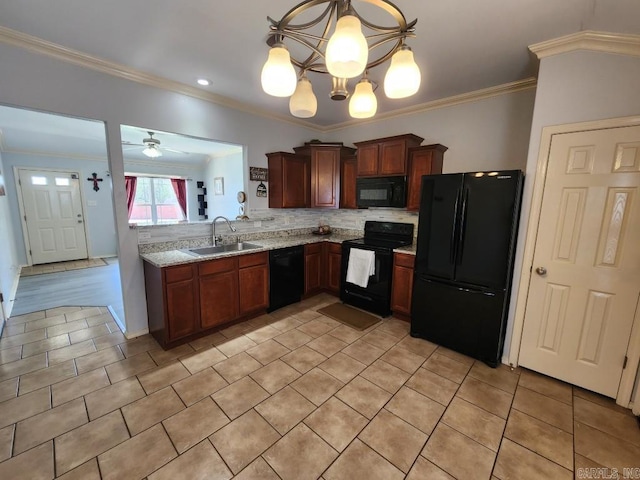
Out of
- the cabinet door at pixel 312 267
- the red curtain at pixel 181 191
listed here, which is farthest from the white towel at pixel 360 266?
the red curtain at pixel 181 191

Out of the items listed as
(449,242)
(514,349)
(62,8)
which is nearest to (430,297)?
(449,242)

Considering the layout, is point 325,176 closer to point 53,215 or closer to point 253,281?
point 253,281

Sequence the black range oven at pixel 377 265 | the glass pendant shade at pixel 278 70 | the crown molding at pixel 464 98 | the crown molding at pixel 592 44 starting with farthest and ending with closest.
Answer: the black range oven at pixel 377 265, the crown molding at pixel 464 98, the crown molding at pixel 592 44, the glass pendant shade at pixel 278 70

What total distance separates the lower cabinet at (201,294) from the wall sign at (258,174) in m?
1.15

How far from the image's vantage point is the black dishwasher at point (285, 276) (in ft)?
11.2

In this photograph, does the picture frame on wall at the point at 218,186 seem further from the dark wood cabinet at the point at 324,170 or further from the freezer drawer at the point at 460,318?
the freezer drawer at the point at 460,318

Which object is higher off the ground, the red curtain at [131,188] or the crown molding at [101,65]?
the crown molding at [101,65]

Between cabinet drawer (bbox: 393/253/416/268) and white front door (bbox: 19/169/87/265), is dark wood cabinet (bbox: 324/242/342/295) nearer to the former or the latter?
cabinet drawer (bbox: 393/253/416/268)

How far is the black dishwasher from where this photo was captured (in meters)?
3.40

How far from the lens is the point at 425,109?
3.44m

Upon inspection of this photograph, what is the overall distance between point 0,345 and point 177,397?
7.08 ft

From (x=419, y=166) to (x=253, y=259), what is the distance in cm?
227

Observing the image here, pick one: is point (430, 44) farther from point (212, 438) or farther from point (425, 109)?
point (212, 438)

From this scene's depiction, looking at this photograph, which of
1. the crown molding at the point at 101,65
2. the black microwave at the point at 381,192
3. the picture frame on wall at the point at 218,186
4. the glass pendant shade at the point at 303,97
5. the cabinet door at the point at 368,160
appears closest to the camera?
the glass pendant shade at the point at 303,97
